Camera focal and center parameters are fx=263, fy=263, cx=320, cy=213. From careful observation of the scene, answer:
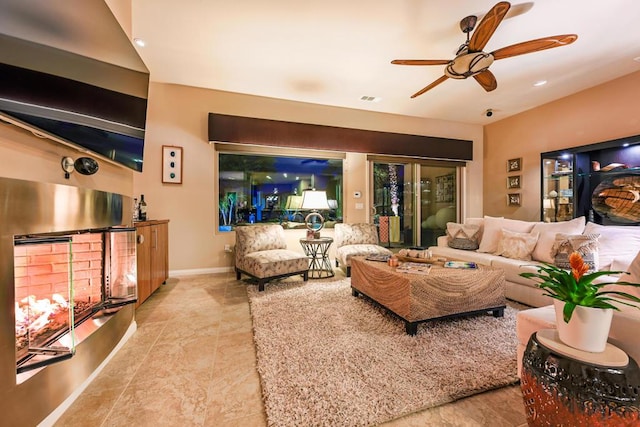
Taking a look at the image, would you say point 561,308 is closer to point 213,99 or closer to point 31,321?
point 31,321

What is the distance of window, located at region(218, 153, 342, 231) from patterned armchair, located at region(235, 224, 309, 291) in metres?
0.65

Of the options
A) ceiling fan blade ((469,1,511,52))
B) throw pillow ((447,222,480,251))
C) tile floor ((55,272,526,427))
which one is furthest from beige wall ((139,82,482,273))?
throw pillow ((447,222,480,251))

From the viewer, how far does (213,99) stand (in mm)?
4031

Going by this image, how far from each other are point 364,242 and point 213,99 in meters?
3.26

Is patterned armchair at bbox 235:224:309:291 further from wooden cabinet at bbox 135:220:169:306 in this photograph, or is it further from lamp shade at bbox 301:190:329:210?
wooden cabinet at bbox 135:220:169:306

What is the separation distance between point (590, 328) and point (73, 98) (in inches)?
98.5

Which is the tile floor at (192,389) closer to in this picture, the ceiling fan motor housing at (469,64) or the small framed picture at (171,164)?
the small framed picture at (171,164)

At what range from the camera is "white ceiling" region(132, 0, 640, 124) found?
238cm

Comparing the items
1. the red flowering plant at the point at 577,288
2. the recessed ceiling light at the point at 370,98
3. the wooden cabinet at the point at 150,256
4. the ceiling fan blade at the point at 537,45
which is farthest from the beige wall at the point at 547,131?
the wooden cabinet at the point at 150,256

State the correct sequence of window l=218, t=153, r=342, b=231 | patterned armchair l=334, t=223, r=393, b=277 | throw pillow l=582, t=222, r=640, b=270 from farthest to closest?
window l=218, t=153, r=342, b=231
patterned armchair l=334, t=223, r=393, b=277
throw pillow l=582, t=222, r=640, b=270

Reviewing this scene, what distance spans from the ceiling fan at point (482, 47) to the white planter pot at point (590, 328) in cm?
200

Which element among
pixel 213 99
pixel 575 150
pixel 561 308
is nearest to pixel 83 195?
pixel 561 308

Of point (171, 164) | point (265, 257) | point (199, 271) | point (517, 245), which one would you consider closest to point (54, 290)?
point (265, 257)

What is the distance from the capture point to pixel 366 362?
168 cm
